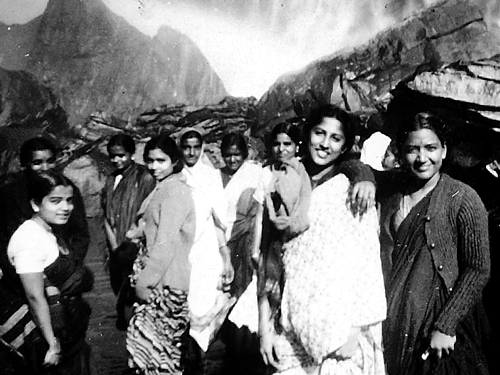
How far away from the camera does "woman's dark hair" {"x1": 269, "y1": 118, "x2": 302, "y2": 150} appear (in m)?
2.80

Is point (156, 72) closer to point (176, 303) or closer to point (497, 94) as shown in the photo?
point (176, 303)

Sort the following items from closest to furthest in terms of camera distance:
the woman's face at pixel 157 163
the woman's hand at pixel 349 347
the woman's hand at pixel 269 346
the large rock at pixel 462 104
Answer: the woman's hand at pixel 349 347, the woman's hand at pixel 269 346, the woman's face at pixel 157 163, the large rock at pixel 462 104

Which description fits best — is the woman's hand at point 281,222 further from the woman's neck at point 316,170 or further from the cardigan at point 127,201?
the cardigan at point 127,201

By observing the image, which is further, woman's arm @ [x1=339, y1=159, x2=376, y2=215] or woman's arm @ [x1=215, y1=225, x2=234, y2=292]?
woman's arm @ [x1=215, y1=225, x2=234, y2=292]

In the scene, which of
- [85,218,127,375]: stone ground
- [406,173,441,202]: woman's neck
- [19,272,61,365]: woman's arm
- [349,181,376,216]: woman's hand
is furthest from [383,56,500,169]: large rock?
[19,272,61,365]: woman's arm

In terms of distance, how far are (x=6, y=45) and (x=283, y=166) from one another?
1458 millimetres

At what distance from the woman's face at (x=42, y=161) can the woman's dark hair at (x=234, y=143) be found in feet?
2.67

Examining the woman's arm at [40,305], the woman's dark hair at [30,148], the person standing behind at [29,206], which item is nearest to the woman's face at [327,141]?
the person standing behind at [29,206]

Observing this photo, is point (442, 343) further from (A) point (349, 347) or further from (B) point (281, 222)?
(B) point (281, 222)

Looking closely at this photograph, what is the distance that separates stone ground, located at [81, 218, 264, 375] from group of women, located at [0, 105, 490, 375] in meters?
0.08

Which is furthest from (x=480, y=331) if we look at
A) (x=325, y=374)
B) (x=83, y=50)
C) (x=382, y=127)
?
(x=83, y=50)

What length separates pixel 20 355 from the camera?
270 cm

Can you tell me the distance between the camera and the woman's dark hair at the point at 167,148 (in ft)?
9.16

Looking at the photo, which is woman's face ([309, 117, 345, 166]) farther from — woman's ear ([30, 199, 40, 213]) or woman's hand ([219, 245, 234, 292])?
woman's ear ([30, 199, 40, 213])
